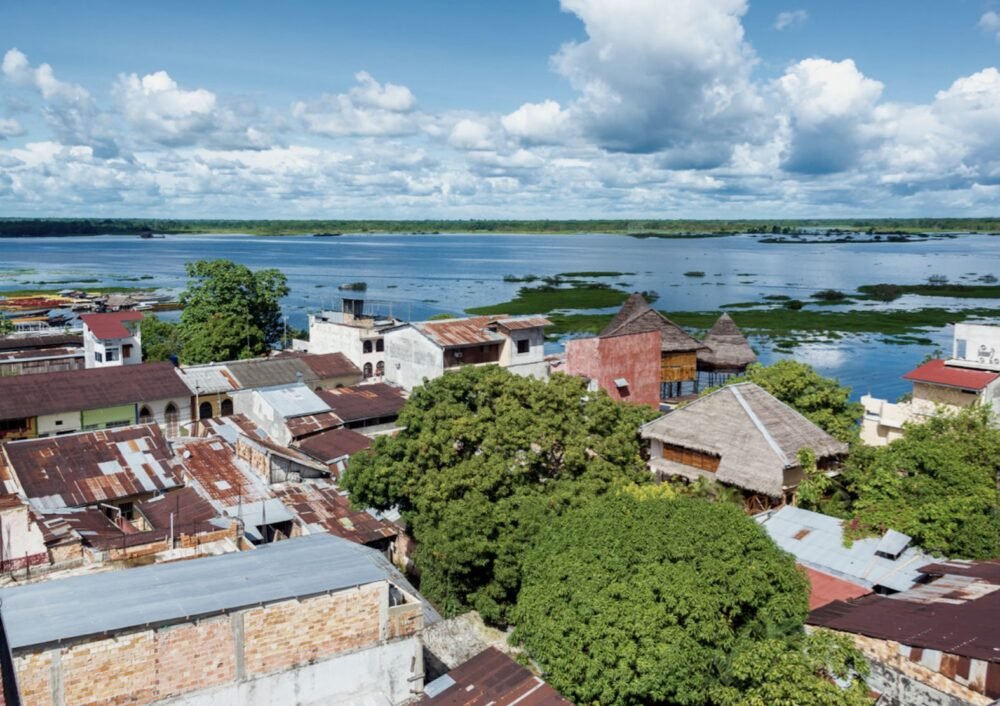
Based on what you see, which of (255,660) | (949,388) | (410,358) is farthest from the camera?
(410,358)

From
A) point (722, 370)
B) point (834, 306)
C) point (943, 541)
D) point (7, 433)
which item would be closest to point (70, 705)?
point (943, 541)

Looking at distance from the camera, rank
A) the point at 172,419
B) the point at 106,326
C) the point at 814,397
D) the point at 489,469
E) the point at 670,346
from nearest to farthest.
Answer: the point at 489,469 → the point at 814,397 → the point at 172,419 → the point at 670,346 → the point at 106,326

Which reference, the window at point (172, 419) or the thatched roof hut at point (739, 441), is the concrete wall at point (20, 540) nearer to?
the window at point (172, 419)

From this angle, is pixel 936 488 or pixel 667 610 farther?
pixel 936 488

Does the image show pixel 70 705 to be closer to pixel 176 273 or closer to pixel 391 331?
pixel 391 331

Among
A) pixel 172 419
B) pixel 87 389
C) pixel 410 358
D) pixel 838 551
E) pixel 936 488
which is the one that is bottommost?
pixel 172 419

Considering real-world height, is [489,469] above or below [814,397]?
below

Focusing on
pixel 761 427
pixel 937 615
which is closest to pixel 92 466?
pixel 761 427

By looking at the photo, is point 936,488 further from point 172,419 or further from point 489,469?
point 172,419
